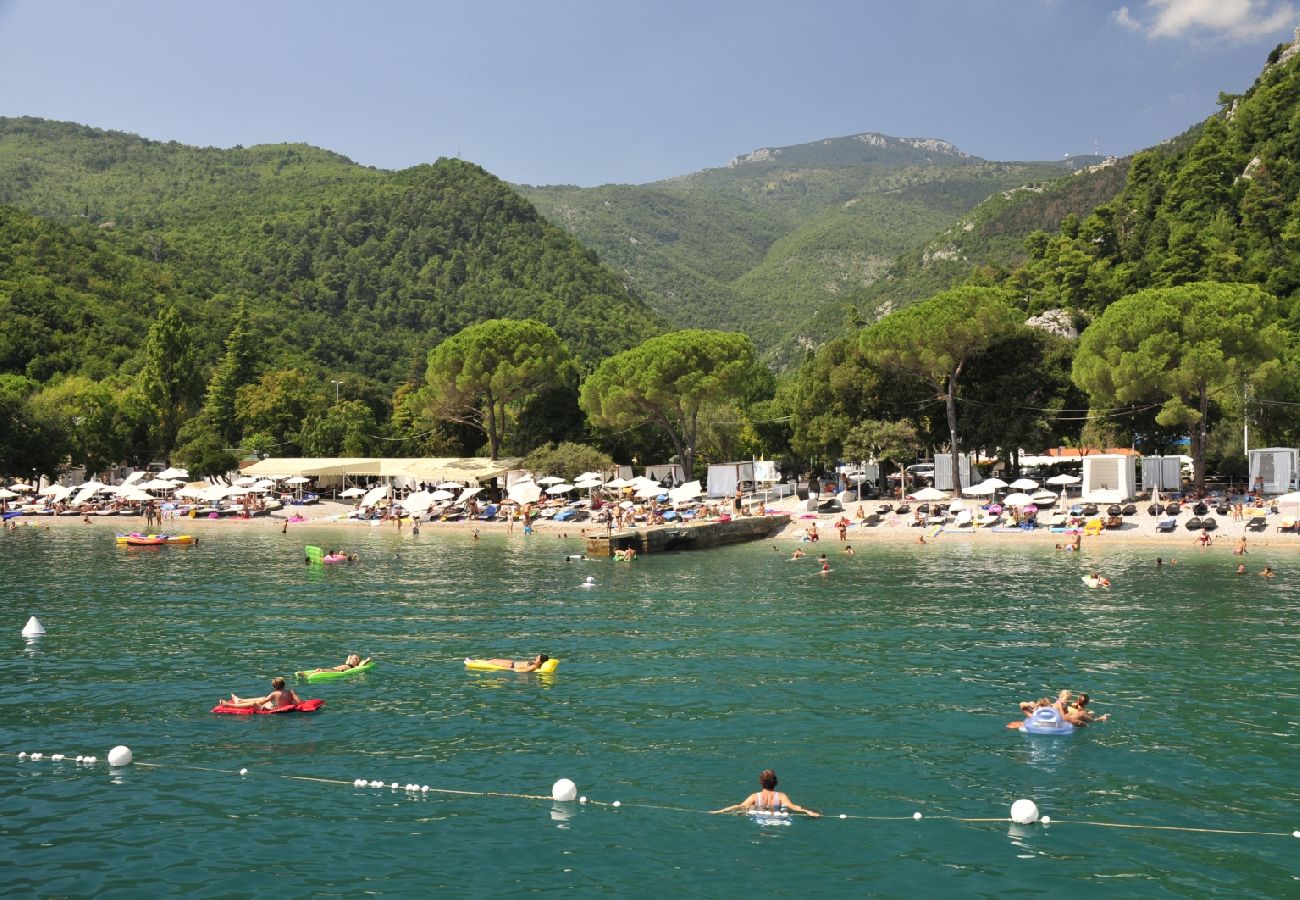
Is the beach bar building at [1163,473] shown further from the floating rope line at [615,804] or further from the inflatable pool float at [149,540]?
the inflatable pool float at [149,540]

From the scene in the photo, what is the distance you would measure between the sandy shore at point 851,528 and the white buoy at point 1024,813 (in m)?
35.1

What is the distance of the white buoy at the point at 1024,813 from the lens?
14.8m

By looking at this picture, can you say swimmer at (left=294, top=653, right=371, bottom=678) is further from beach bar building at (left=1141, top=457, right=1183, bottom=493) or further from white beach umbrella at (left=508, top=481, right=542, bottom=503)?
beach bar building at (left=1141, top=457, right=1183, bottom=493)

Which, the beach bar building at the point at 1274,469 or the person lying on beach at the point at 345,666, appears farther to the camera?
the beach bar building at the point at 1274,469

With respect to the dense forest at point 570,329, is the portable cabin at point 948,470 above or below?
below

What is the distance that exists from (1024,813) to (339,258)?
5558 inches

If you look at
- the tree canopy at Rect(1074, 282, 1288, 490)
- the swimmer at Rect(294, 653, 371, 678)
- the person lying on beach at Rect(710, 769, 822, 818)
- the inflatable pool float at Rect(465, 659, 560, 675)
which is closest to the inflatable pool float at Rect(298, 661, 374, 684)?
the swimmer at Rect(294, 653, 371, 678)

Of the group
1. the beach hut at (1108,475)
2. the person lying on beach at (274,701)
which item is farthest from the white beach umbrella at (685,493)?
the person lying on beach at (274,701)

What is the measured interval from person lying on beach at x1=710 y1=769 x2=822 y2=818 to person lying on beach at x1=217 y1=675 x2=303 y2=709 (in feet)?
34.1

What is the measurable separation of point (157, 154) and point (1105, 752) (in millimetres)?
214051

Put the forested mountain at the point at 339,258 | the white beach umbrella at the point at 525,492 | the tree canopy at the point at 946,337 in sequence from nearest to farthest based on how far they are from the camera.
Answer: the tree canopy at the point at 946,337 < the white beach umbrella at the point at 525,492 < the forested mountain at the point at 339,258

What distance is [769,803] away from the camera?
15219 mm

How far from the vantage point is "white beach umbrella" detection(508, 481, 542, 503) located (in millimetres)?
65562

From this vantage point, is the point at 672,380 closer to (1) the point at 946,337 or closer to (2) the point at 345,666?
(1) the point at 946,337
